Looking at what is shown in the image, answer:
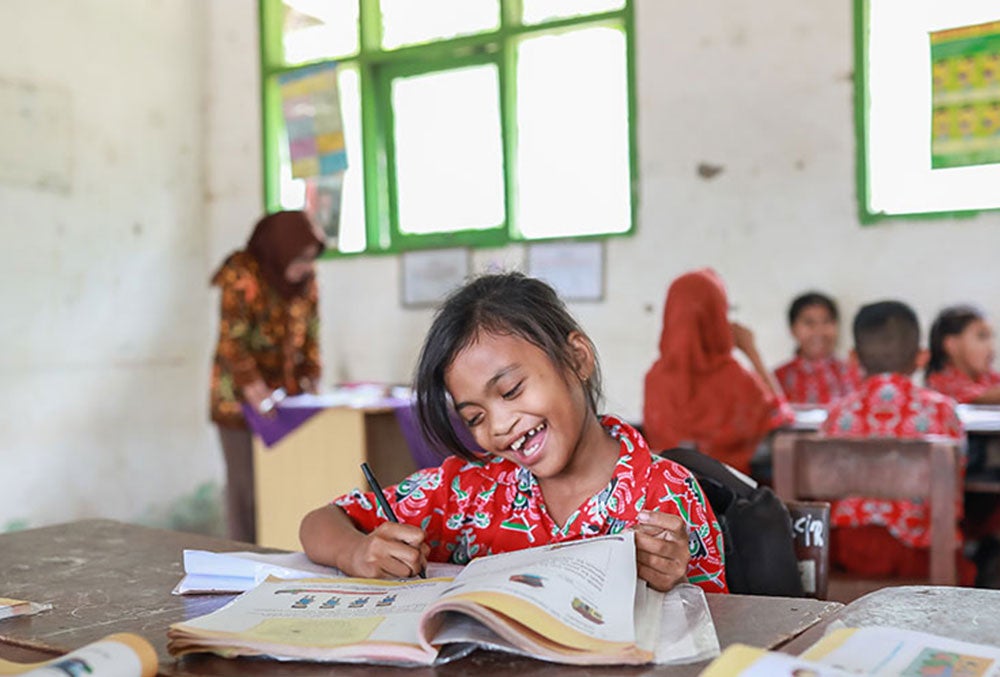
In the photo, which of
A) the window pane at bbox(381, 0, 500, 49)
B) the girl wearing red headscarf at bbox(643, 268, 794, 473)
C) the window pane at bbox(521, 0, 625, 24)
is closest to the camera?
the girl wearing red headscarf at bbox(643, 268, 794, 473)

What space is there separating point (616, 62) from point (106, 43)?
2.35 metres

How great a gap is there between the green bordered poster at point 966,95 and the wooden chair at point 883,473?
72.8 inches

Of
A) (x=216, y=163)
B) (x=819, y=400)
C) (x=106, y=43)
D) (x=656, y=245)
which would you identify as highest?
(x=106, y=43)

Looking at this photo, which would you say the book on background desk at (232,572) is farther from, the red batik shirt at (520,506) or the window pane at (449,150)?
the window pane at (449,150)

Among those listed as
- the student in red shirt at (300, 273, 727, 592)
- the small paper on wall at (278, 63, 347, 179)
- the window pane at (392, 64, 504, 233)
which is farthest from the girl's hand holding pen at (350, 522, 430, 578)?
the small paper on wall at (278, 63, 347, 179)

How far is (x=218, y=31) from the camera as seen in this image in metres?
5.44

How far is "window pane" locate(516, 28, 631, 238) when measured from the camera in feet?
14.8

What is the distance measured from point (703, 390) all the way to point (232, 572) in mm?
2013

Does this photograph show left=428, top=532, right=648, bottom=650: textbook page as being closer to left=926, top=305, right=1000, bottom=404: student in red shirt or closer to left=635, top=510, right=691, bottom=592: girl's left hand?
left=635, top=510, right=691, bottom=592: girl's left hand

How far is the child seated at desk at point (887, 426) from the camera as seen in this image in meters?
2.56

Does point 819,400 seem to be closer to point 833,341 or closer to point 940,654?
point 833,341

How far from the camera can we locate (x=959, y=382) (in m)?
3.67

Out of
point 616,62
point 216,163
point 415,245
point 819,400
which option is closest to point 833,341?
point 819,400

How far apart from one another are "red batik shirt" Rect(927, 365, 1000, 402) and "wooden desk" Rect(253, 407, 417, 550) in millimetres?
1897
